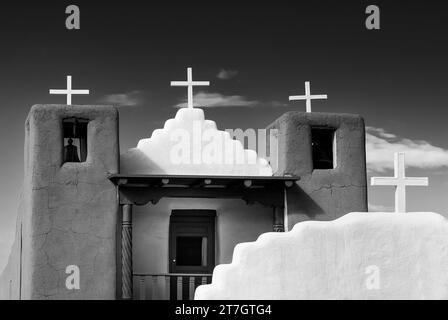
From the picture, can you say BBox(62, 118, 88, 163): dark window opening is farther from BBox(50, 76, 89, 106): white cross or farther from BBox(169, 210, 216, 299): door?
BBox(169, 210, 216, 299): door

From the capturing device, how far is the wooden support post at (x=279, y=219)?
61.4 feet

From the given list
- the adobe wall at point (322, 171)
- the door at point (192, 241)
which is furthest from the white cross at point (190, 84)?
the door at point (192, 241)

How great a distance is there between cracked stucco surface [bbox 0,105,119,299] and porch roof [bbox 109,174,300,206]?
453 millimetres

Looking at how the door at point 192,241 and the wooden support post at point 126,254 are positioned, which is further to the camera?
the door at point 192,241

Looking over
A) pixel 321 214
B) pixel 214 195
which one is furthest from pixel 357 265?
pixel 214 195

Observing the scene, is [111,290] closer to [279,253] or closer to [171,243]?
[171,243]

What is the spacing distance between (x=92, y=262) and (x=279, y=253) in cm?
432

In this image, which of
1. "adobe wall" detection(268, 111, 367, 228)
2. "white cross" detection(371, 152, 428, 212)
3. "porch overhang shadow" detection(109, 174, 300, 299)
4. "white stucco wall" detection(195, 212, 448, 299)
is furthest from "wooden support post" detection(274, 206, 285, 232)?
"white stucco wall" detection(195, 212, 448, 299)

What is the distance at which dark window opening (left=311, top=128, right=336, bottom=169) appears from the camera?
19.6 metres

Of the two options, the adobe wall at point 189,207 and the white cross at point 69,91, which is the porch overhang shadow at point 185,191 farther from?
the white cross at point 69,91

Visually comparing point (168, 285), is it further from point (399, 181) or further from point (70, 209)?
point (399, 181)

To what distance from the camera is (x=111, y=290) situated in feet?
57.5

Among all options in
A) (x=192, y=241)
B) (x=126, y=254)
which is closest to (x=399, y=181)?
(x=192, y=241)

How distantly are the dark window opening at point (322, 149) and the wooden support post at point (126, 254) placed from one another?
4473 mm
